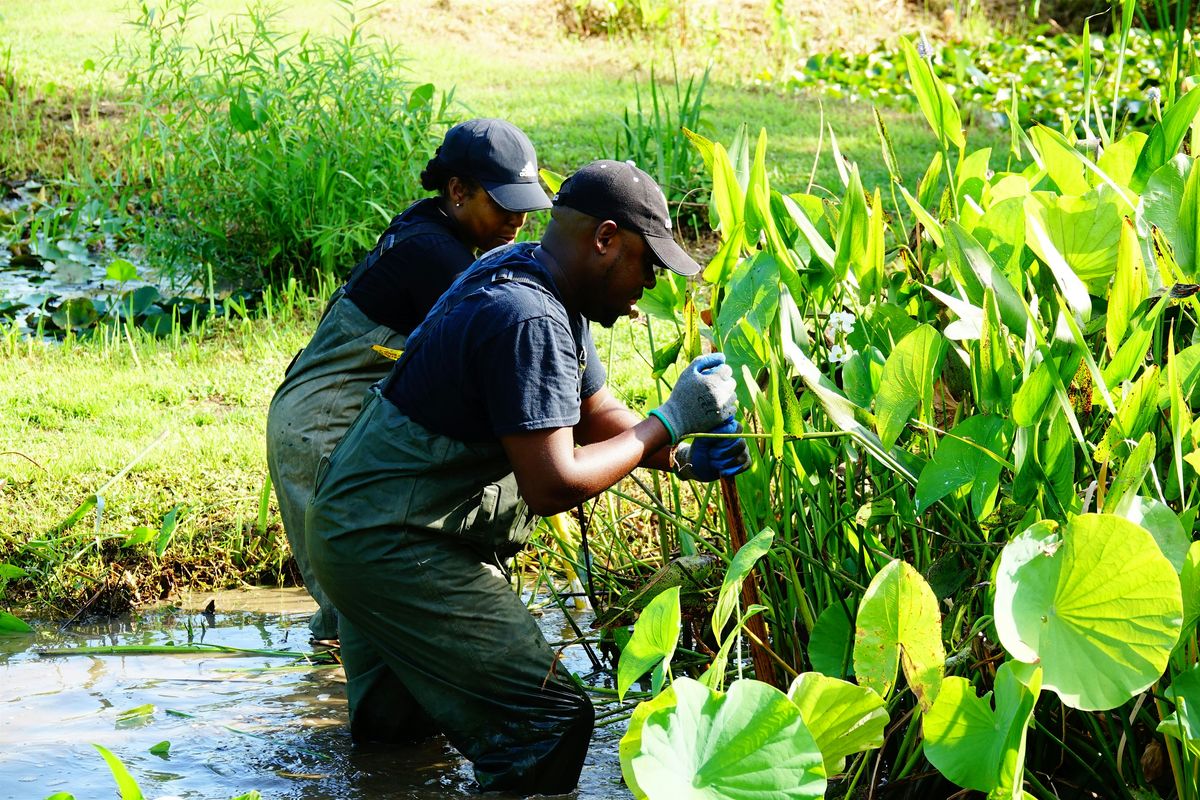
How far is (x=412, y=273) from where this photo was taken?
3.19 meters

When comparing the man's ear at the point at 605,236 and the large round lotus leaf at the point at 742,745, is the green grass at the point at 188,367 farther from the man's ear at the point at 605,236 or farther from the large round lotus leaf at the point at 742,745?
the large round lotus leaf at the point at 742,745

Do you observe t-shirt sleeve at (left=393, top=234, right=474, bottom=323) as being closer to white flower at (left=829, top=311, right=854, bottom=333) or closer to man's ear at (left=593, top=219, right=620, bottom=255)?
man's ear at (left=593, top=219, right=620, bottom=255)

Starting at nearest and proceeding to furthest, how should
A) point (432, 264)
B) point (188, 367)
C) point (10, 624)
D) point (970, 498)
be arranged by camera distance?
point (970, 498), point (432, 264), point (10, 624), point (188, 367)

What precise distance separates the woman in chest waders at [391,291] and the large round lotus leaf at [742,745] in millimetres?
1846

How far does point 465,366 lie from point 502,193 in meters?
0.92

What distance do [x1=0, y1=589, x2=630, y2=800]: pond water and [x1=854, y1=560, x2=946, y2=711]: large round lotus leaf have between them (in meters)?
1.17

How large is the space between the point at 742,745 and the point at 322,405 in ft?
6.88

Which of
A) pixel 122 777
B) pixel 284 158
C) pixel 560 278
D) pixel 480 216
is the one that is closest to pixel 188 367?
pixel 284 158

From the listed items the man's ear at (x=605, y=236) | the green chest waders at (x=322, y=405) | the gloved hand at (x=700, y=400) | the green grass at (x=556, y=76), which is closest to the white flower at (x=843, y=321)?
the gloved hand at (x=700, y=400)

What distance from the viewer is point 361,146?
19.1 ft

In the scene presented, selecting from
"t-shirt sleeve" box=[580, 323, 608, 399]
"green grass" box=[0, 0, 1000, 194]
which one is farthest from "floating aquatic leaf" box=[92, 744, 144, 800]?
"green grass" box=[0, 0, 1000, 194]

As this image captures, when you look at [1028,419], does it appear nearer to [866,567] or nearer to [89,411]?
[866,567]

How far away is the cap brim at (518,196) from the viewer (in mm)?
3177

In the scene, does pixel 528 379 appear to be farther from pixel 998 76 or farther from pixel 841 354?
pixel 998 76
